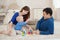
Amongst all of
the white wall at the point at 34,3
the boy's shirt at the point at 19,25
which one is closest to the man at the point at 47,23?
the boy's shirt at the point at 19,25

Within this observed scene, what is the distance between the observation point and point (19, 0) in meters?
4.61

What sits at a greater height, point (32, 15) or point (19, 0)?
point (19, 0)

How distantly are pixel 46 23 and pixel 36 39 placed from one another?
690mm

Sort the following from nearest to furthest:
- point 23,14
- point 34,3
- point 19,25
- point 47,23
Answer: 1. point 47,23
2. point 19,25
3. point 23,14
4. point 34,3

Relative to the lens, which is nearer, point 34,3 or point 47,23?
point 47,23

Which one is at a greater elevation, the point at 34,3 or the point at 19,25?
the point at 34,3

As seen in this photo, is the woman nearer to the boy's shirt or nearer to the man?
the boy's shirt

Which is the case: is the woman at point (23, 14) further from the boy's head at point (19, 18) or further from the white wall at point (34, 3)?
the white wall at point (34, 3)

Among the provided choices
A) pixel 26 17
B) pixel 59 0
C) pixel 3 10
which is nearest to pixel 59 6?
pixel 59 0

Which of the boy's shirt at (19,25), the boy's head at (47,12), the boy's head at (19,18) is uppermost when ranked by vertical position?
the boy's head at (47,12)

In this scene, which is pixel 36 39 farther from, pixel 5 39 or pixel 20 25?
pixel 20 25

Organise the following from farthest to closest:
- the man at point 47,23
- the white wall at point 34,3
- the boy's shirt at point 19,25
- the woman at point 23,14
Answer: the white wall at point 34,3, the woman at point 23,14, the boy's shirt at point 19,25, the man at point 47,23

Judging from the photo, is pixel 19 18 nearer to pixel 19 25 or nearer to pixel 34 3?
pixel 19 25

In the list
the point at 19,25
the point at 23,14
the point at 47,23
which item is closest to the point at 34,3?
the point at 23,14
